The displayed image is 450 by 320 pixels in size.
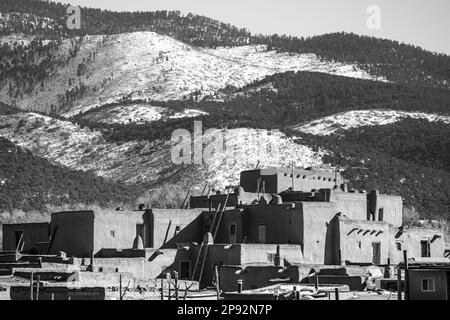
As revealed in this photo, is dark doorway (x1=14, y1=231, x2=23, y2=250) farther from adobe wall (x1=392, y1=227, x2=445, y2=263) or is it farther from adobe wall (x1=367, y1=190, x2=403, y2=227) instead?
adobe wall (x1=392, y1=227, x2=445, y2=263)

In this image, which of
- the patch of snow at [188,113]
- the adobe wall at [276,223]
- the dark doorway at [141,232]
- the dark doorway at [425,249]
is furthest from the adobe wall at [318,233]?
the patch of snow at [188,113]

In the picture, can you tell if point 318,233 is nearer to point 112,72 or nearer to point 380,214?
point 380,214

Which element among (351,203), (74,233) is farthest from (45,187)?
(351,203)

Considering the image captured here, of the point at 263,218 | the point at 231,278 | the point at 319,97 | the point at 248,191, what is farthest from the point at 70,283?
the point at 319,97

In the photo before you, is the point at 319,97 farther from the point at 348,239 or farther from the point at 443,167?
the point at 348,239

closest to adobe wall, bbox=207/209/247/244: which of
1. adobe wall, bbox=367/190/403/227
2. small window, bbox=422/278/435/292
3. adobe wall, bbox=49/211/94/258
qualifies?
adobe wall, bbox=49/211/94/258

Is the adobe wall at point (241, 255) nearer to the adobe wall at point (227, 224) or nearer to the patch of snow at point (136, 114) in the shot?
the adobe wall at point (227, 224)
